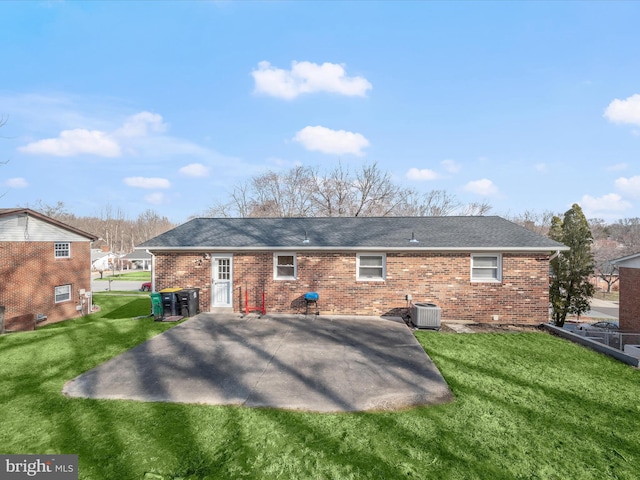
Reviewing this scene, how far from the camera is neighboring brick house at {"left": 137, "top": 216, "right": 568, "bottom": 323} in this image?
35.4 ft

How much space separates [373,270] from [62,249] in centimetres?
1829

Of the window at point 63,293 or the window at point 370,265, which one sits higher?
the window at point 370,265

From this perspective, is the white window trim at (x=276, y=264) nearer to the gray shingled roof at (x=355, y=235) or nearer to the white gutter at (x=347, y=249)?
the white gutter at (x=347, y=249)

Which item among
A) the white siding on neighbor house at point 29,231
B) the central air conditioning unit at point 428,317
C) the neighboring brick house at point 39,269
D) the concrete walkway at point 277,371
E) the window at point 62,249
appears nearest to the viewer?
the concrete walkway at point 277,371

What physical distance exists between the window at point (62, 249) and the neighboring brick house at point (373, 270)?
9.29 meters

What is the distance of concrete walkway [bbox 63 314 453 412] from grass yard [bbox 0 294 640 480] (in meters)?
0.35

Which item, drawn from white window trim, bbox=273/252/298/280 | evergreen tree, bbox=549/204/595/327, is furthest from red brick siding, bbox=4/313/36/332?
evergreen tree, bbox=549/204/595/327

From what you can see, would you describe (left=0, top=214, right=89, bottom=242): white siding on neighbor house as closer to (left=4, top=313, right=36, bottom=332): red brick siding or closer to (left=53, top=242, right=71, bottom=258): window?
(left=53, top=242, right=71, bottom=258): window

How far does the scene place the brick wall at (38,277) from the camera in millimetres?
14258

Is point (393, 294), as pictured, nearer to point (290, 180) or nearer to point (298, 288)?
point (298, 288)

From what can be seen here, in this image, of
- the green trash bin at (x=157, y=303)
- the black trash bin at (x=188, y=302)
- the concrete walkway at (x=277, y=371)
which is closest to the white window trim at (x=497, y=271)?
the concrete walkway at (x=277, y=371)

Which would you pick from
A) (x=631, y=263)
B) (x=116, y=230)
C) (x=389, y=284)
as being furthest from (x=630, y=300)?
(x=116, y=230)

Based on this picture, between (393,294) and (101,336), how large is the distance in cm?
995

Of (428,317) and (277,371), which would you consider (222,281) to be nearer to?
(277,371)
